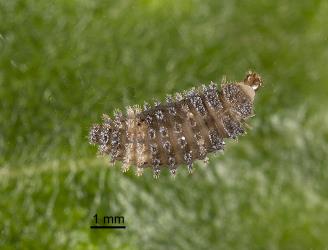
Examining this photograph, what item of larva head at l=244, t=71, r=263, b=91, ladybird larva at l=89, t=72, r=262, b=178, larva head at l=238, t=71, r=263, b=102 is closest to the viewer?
ladybird larva at l=89, t=72, r=262, b=178

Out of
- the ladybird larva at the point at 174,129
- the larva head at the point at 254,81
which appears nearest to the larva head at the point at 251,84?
the larva head at the point at 254,81

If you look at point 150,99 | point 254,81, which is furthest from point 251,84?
point 150,99

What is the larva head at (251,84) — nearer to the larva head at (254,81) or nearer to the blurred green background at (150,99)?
the larva head at (254,81)

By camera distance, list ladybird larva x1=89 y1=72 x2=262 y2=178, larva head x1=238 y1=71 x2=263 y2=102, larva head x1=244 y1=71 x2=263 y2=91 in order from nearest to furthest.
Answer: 1. ladybird larva x1=89 y1=72 x2=262 y2=178
2. larva head x1=238 y1=71 x2=263 y2=102
3. larva head x1=244 y1=71 x2=263 y2=91

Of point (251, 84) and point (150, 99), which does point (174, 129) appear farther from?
point (251, 84)

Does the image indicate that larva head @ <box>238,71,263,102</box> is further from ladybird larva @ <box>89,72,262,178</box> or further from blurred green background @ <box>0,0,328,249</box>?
blurred green background @ <box>0,0,328,249</box>

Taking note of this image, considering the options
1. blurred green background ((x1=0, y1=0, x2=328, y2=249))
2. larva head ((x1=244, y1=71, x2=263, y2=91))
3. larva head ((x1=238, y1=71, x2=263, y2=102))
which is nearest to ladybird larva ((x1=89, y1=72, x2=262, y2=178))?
larva head ((x1=238, y1=71, x2=263, y2=102))

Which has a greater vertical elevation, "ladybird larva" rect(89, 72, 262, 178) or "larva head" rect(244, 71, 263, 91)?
"larva head" rect(244, 71, 263, 91)
